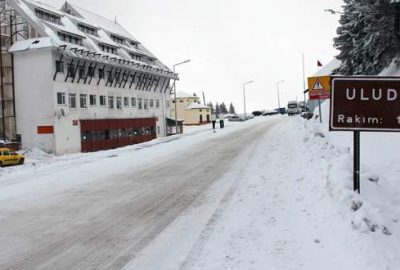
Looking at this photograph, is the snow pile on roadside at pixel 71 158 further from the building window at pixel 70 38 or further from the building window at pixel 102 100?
the building window at pixel 70 38

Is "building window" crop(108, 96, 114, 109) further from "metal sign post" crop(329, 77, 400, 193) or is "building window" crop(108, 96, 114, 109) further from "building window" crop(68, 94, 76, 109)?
"metal sign post" crop(329, 77, 400, 193)

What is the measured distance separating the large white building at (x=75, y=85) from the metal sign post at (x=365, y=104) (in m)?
34.2

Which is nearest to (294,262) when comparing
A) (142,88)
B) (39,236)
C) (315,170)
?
(39,236)

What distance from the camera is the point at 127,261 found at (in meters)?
6.61

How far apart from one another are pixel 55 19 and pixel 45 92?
32.7 ft

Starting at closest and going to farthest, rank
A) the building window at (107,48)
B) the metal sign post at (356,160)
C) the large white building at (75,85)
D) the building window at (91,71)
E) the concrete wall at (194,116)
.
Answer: the metal sign post at (356,160), the large white building at (75,85), the building window at (91,71), the building window at (107,48), the concrete wall at (194,116)

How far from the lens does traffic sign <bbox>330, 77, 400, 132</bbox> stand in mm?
7241

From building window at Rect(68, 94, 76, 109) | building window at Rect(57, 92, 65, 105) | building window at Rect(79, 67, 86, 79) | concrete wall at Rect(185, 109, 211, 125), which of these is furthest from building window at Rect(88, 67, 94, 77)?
concrete wall at Rect(185, 109, 211, 125)

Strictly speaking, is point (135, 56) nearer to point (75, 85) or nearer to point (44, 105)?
point (75, 85)

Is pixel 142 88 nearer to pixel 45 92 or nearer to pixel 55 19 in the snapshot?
pixel 55 19

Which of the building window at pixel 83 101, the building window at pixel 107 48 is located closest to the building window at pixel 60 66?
the building window at pixel 83 101

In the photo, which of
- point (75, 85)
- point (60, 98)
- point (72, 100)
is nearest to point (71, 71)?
point (75, 85)

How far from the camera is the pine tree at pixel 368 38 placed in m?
19.7

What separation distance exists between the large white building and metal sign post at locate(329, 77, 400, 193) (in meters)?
34.2
